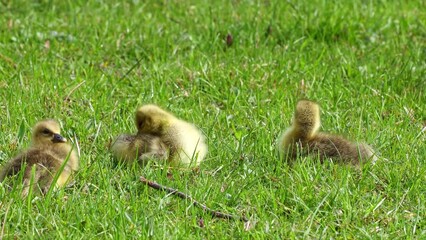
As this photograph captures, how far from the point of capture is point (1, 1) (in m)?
9.12

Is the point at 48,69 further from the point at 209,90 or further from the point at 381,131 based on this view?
the point at 381,131

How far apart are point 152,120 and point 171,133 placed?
5.1 inches

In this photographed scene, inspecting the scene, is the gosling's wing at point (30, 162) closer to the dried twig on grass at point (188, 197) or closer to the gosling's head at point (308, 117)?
the dried twig on grass at point (188, 197)

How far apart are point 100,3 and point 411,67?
2.95m

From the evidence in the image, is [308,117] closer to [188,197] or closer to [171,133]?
[171,133]

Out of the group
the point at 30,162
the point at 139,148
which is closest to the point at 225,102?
the point at 139,148

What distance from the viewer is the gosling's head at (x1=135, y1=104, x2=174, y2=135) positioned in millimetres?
5668

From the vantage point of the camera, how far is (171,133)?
5.70 meters

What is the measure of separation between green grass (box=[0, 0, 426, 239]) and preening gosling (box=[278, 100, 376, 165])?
84mm

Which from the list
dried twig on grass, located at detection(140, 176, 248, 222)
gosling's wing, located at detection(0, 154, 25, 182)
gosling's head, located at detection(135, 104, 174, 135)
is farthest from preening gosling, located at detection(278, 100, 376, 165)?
gosling's wing, located at detection(0, 154, 25, 182)

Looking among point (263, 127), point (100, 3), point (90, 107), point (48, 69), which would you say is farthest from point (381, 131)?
point (100, 3)

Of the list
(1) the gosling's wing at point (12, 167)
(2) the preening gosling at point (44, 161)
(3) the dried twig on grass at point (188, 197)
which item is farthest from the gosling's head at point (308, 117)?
(1) the gosling's wing at point (12, 167)

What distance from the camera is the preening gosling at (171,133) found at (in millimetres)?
5648

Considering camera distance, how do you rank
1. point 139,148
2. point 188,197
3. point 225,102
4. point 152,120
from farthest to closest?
point 225,102 < point 152,120 < point 139,148 < point 188,197
